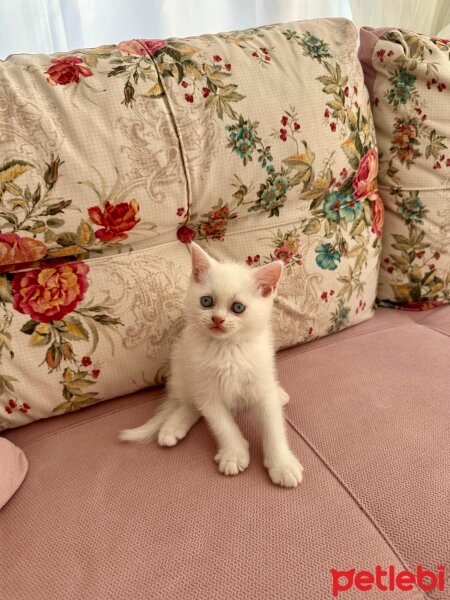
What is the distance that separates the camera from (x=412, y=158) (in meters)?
1.22

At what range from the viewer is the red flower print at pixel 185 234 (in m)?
1.08

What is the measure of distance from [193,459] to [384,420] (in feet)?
1.25

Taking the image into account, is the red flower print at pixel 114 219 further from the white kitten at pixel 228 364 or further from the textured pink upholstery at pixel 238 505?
the textured pink upholstery at pixel 238 505

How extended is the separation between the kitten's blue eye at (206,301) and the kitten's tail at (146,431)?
257 millimetres

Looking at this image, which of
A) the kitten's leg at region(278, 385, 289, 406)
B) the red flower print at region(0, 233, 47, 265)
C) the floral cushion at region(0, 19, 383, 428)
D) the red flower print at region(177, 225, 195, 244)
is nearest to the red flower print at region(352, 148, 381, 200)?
the floral cushion at region(0, 19, 383, 428)

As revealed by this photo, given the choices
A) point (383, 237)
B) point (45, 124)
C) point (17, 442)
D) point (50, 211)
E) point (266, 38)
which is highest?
point (266, 38)

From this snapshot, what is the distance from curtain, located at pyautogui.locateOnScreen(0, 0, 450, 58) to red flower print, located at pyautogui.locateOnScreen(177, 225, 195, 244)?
2.20ft

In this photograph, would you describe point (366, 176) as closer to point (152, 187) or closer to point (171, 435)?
point (152, 187)

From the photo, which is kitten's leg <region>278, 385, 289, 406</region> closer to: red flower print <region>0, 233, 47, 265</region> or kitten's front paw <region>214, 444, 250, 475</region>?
kitten's front paw <region>214, 444, 250, 475</region>

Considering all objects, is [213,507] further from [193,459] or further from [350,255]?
[350,255]

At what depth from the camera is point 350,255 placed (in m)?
1.19

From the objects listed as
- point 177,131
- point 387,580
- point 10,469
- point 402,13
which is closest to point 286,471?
point 387,580

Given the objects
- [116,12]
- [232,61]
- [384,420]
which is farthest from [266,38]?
[384,420]

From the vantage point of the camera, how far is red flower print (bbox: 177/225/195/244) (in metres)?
1.08
